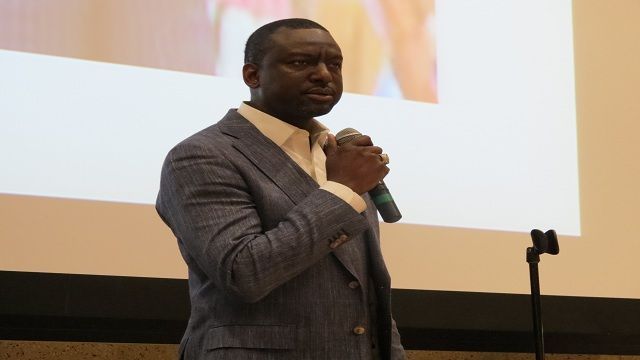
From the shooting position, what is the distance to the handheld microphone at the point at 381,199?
1.62m

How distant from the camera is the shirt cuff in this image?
1.48 metres

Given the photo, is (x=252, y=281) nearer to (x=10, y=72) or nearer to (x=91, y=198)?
(x=91, y=198)

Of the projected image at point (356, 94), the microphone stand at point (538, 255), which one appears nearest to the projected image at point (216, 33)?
the projected image at point (356, 94)

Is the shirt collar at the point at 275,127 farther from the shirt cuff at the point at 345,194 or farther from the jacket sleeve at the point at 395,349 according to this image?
the jacket sleeve at the point at 395,349

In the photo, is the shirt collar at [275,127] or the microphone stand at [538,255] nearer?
the shirt collar at [275,127]

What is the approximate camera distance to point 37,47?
2520 mm

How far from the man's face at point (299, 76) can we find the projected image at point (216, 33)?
39.5 inches

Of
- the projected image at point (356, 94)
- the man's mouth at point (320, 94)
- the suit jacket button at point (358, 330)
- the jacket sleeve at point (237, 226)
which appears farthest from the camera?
the projected image at point (356, 94)

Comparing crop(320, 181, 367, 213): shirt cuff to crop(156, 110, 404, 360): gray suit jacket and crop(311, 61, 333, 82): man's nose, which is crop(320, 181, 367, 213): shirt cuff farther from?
crop(311, 61, 333, 82): man's nose

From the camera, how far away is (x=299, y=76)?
65.7 inches

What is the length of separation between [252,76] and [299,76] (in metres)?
0.14

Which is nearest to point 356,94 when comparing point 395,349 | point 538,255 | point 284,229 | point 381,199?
point 538,255

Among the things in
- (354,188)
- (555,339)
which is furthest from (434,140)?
(354,188)

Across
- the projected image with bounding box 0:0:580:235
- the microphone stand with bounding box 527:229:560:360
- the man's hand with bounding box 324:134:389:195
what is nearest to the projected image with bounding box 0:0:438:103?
the projected image with bounding box 0:0:580:235
